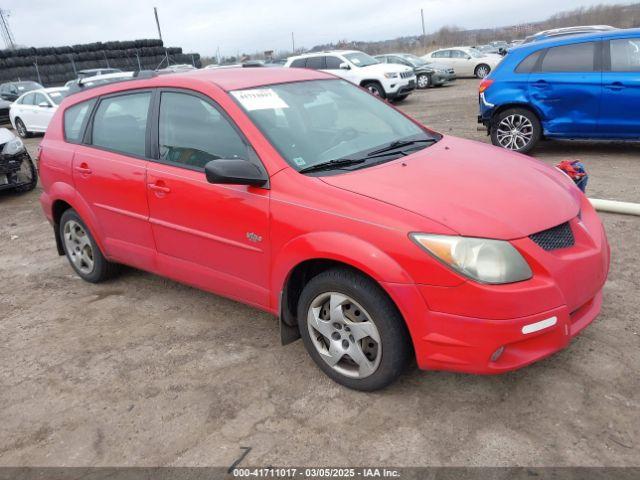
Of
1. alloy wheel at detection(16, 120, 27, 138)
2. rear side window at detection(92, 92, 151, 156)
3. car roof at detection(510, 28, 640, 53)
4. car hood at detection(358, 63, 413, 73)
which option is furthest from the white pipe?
alloy wheel at detection(16, 120, 27, 138)

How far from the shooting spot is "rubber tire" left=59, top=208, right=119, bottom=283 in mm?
4535

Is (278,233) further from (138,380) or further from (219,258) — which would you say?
(138,380)

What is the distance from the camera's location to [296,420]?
110 inches

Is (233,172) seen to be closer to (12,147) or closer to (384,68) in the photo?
(12,147)

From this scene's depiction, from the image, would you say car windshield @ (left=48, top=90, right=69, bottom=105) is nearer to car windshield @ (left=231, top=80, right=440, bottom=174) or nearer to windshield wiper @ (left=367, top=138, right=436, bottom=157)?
car windshield @ (left=231, top=80, right=440, bottom=174)

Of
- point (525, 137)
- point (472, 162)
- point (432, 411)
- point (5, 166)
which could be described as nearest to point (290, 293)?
point (432, 411)

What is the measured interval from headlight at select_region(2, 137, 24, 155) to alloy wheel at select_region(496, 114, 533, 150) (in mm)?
7235

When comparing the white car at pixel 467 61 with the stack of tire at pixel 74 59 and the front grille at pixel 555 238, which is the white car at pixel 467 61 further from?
the front grille at pixel 555 238

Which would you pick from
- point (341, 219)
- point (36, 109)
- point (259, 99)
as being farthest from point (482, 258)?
point (36, 109)

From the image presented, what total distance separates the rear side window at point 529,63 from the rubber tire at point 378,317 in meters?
6.19

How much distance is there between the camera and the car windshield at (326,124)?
323 centimetres

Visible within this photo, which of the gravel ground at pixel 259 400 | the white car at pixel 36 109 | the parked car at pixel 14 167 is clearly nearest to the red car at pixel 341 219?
the gravel ground at pixel 259 400

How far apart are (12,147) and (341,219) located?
7.38 metres

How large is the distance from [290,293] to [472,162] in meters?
1.34
